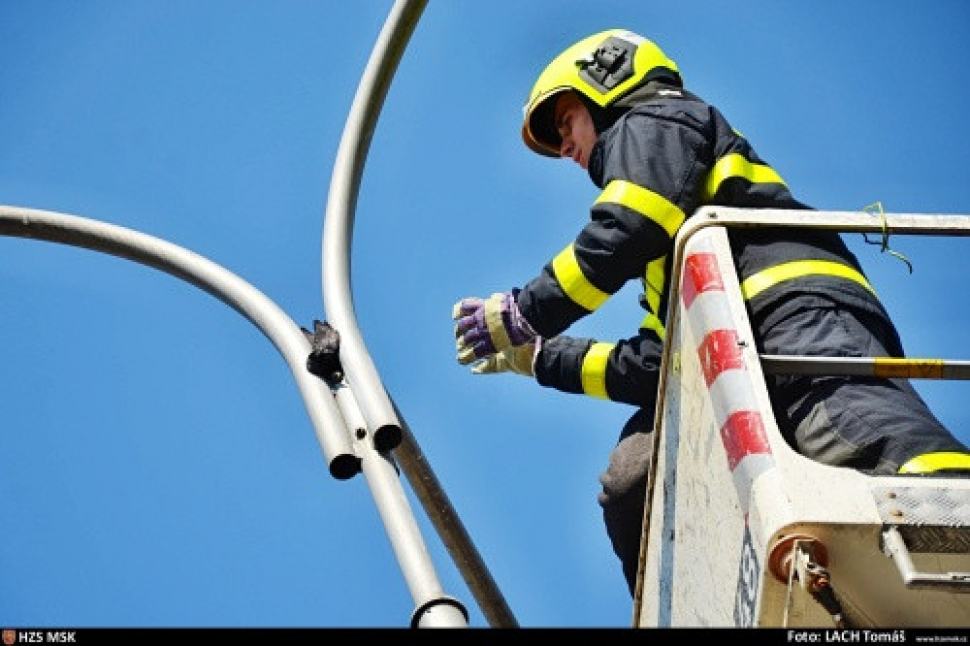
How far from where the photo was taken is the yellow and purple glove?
19.6 feet

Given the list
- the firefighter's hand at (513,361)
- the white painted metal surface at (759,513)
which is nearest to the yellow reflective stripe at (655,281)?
the firefighter's hand at (513,361)

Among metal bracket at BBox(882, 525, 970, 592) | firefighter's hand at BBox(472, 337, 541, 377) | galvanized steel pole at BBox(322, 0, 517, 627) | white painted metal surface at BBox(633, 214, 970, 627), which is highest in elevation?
firefighter's hand at BBox(472, 337, 541, 377)

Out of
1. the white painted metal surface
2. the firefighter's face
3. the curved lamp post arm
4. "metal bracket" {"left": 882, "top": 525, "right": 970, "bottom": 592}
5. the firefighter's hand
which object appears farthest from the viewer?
the firefighter's hand

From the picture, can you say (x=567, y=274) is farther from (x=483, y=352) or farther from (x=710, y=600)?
(x=710, y=600)

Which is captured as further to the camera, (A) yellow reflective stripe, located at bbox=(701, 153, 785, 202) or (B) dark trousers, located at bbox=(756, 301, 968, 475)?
(A) yellow reflective stripe, located at bbox=(701, 153, 785, 202)

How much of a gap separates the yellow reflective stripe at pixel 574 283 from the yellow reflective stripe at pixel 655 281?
196 mm

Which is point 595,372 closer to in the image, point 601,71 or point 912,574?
point 601,71

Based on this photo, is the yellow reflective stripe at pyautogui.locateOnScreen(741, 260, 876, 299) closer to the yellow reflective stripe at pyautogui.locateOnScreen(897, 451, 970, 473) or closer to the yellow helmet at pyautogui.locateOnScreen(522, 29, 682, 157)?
the yellow reflective stripe at pyautogui.locateOnScreen(897, 451, 970, 473)

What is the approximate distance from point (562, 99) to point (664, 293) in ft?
4.26

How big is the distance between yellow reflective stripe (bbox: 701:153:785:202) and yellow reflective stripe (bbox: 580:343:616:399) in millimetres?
1087

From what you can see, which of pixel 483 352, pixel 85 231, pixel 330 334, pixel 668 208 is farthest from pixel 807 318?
pixel 85 231

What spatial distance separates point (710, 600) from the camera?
3877 mm

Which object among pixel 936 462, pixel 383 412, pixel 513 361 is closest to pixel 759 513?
pixel 936 462

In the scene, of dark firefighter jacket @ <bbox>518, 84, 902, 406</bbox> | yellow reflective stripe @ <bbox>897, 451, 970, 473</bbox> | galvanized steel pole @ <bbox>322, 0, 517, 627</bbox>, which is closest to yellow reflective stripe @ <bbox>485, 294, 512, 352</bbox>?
dark firefighter jacket @ <bbox>518, 84, 902, 406</bbox>
